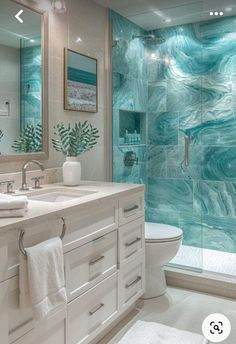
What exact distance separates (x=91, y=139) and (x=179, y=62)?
1.61 meters

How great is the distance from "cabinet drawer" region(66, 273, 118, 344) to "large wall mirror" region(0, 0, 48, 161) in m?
0.95

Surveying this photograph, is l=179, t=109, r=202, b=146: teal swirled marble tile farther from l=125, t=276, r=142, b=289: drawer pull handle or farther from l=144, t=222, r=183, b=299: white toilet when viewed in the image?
l=125, t=276, r=142, b=289: drawer pull handle

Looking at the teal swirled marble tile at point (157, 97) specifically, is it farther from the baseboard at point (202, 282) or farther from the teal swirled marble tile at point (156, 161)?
the baseboard at point (202, 282)

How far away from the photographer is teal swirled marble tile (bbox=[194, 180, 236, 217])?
11.8ft

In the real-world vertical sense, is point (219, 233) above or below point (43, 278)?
below

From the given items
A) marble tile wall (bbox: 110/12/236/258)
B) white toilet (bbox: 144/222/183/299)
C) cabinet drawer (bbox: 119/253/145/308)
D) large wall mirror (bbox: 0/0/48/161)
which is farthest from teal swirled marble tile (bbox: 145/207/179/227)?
large wall mirror (bbox: 0/0/48/161)

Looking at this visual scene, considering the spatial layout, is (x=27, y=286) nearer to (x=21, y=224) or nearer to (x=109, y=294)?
(x=21, y=224)

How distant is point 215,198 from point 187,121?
2.79 ft

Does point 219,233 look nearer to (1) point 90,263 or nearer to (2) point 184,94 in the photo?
(2) point 184,94

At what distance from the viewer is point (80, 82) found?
2.79 metres

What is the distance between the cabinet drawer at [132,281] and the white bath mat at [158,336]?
Answer: 17 cm

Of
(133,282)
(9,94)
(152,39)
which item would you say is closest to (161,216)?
(133,282)

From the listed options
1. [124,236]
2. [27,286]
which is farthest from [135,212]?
[27,286]

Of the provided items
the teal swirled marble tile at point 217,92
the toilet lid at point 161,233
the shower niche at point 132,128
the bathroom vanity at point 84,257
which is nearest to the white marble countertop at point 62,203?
the bathroom vanity at point 84,257
